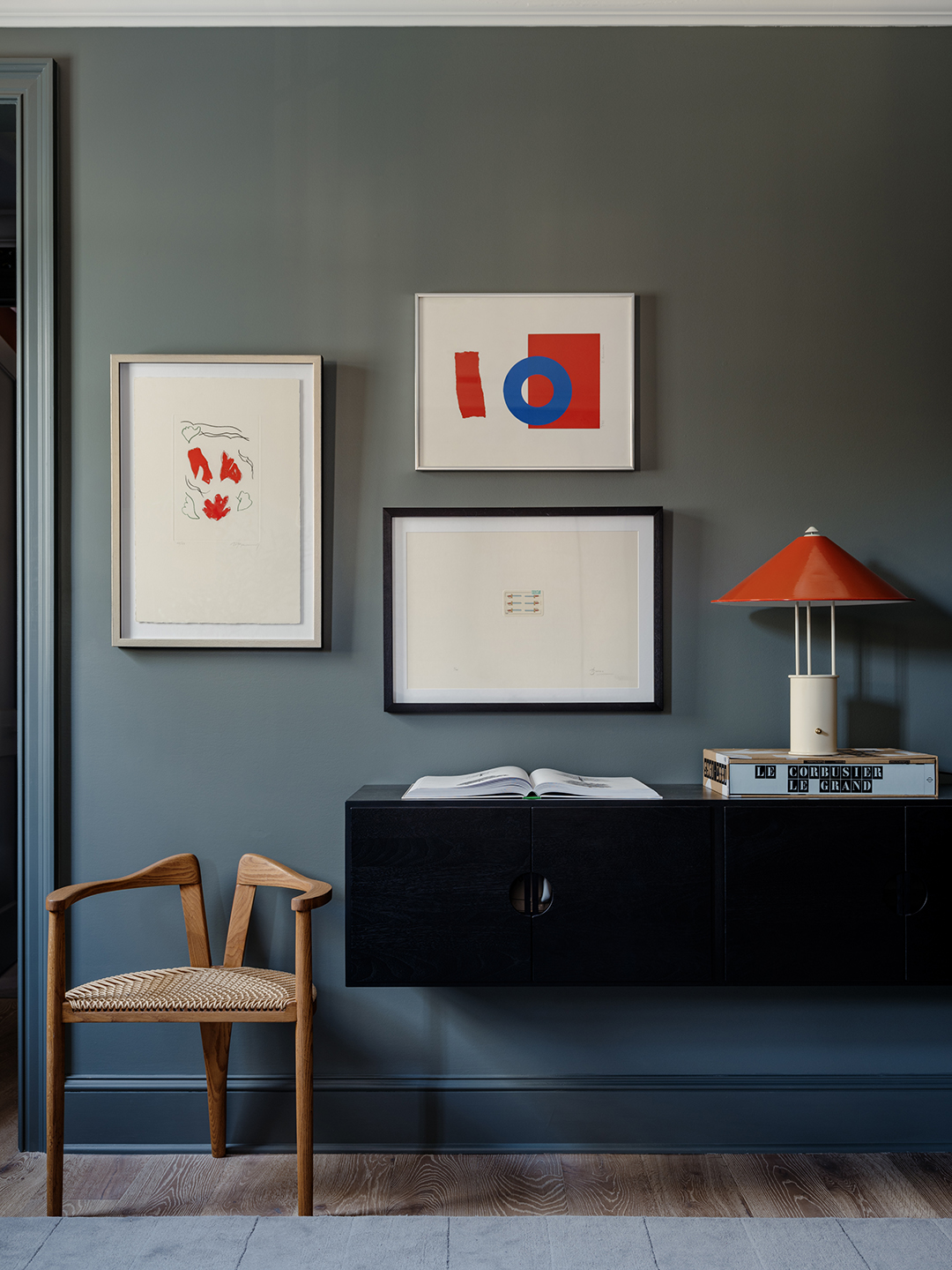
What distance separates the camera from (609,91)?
2.10m

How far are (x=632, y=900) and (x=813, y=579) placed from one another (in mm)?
786

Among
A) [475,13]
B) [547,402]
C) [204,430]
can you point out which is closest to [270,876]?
[204,430]

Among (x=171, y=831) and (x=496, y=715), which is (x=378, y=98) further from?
(x=171, y=831)

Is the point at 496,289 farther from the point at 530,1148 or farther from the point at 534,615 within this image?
the point at 530,1148

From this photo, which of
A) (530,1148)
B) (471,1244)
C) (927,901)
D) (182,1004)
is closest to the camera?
(471,1244)

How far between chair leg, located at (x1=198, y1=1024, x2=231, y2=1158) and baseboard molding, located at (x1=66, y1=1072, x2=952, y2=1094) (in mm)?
56

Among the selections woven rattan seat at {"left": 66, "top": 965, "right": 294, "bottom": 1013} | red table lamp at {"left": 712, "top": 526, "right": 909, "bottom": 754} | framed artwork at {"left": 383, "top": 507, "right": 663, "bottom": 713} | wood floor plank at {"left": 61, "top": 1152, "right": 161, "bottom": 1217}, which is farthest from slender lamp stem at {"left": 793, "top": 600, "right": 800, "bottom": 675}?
wood floor plank at {"left": 61, "top": 1152, "right": 161, "bottom": 1217}

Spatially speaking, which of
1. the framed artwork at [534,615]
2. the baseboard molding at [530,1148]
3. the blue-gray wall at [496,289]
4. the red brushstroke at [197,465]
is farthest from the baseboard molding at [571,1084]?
the red brushstroke at [197,465]

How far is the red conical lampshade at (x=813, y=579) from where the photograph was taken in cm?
182

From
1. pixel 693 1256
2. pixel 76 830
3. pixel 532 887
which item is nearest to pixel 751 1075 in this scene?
pixel 532 887

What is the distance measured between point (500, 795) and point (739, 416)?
43.4 inches

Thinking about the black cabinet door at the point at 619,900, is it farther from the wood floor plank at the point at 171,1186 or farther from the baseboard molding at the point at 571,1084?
the wood floor plank at the point at 171,1186

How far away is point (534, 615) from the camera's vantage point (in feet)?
6.84

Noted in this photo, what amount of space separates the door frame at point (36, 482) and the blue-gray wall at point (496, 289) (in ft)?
0.18
